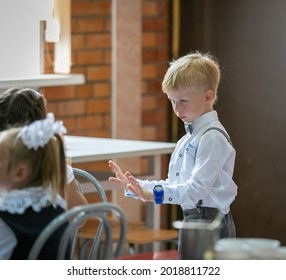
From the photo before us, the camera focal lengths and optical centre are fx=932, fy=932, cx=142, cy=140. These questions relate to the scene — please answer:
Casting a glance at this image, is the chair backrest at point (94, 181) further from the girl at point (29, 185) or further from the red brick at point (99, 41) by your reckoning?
the red brick at point (99, 41)

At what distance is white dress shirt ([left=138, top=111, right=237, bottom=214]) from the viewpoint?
2.53m

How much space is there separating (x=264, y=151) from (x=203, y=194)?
2335 mm

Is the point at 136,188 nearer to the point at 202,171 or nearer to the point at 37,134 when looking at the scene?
the point at 202,171

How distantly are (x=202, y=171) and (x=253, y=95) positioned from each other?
2.34m

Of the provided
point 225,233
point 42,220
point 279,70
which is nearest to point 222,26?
point 279,70

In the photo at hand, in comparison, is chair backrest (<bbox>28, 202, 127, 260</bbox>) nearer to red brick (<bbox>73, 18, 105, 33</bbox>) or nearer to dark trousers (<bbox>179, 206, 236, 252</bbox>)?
dark trousers (<bbox>179, 206, 236, 252</bbox>)

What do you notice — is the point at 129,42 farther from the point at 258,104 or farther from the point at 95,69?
the point at 258,104

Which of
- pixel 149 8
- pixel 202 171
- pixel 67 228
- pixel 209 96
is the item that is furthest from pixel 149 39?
pixel 67 228

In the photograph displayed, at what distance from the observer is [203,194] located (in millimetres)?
2529

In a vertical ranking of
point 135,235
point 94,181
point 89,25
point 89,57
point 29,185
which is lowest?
point 135,235

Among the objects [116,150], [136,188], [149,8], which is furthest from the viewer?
[149,8]

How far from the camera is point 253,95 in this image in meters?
4.82

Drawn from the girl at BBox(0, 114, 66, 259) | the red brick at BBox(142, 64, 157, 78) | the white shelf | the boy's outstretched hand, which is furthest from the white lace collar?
the red brick at BBox(142, 64, 157, 78)

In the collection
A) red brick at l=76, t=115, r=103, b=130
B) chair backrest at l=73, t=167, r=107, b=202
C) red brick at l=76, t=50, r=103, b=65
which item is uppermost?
red brick at l=76, t=50, r=103, b=65
